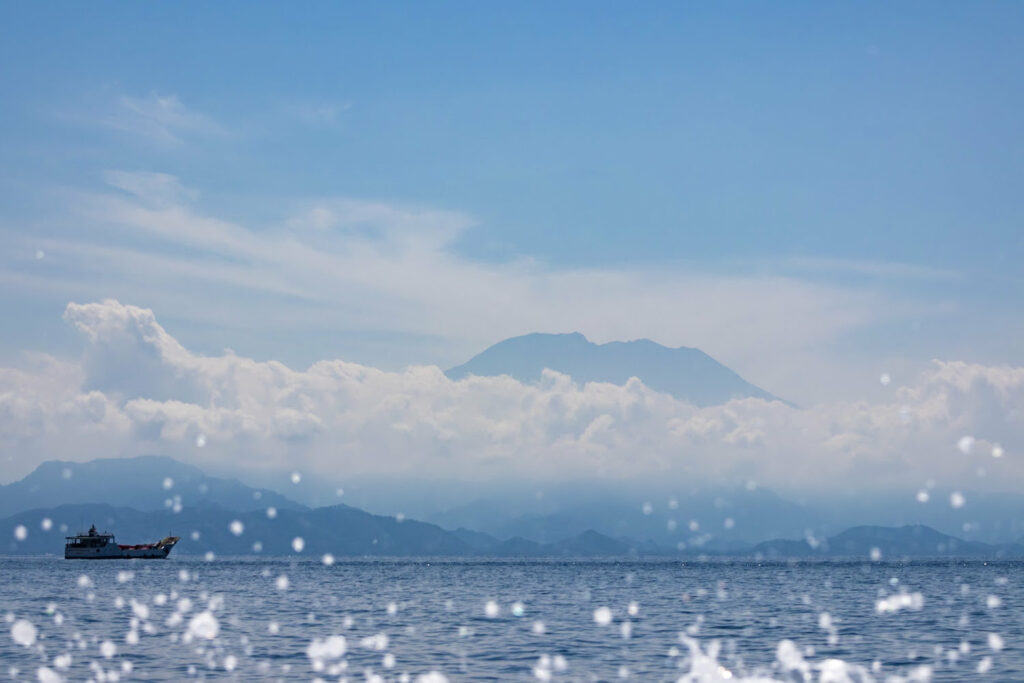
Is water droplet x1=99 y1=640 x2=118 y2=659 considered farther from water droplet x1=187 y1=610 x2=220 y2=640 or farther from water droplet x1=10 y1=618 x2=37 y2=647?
water droplet x1=187 y1=610 x2=220 y2=640

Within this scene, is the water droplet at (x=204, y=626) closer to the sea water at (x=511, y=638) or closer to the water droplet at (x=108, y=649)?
the sea water at (x=511, y=638)

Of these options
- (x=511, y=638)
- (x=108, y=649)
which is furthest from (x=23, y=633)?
(x=511, y=638)

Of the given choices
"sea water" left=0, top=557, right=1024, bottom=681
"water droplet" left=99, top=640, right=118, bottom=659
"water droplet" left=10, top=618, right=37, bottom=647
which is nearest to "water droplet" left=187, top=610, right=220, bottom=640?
"sea water" left=0, top=557, right=1024, bottom=681

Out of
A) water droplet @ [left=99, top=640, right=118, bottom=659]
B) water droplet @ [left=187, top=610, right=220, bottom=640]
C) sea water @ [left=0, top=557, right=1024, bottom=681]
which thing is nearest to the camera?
sea water @ [left=0, top=557, right=1024, bottom=681]

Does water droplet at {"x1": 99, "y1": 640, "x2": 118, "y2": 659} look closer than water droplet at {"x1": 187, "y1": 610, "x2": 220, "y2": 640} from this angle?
Yes

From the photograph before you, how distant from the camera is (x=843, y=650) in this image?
51688 mm

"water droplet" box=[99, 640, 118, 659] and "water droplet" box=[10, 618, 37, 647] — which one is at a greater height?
"water droplet" box=[99, 640, 118, 659]

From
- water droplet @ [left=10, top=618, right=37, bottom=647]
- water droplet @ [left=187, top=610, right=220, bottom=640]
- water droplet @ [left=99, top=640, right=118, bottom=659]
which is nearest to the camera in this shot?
water droplet @ [left=99, top=640, right=118, bottom=659]

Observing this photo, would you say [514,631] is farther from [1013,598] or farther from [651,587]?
[651,587]

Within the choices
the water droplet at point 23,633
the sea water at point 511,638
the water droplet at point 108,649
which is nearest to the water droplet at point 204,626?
the sea water at point 511,638

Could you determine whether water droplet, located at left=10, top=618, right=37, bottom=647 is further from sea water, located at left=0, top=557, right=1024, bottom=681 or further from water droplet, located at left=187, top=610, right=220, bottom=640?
water droplet, located at left=187, top=610, right=220, bottom=640

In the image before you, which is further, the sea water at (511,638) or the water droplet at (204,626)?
the water droplet at (204,626)

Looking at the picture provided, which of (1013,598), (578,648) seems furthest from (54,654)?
(1013,598)

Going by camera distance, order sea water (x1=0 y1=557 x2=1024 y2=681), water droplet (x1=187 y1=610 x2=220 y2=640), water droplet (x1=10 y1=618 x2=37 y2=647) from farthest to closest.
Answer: water droplet (x1=187 y1=610 x2=220 y2=640), water droplet (x1=10 y1=618 x2=37 y2=647), sea water (x1=0 y1=557 x2=1024 y2=681)
